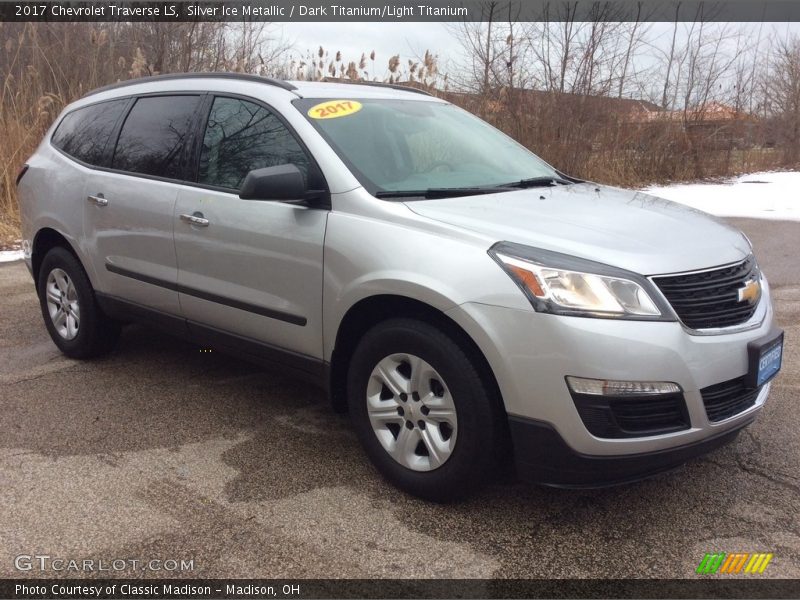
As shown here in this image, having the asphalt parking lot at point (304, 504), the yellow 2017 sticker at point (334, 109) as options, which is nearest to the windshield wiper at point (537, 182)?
the yellow 2017 sticker at point (334, 109)

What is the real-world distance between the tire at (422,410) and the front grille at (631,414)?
1.13 ft

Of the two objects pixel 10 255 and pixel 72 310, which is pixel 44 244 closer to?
pixel 72 310

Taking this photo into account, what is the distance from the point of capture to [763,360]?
9.10 feet

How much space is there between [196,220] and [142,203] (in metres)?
0.52

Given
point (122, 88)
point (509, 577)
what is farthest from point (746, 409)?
point (122, 88)

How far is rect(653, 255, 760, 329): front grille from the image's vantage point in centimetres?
258

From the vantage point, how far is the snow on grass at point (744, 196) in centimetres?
1182

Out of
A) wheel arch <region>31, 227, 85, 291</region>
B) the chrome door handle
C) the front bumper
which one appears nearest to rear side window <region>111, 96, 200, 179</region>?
the chrome door handle

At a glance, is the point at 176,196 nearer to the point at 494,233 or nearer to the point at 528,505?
the point at 494,233

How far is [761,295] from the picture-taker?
3.04 meters

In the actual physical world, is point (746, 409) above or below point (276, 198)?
below

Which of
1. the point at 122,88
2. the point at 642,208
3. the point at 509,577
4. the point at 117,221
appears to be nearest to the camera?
the point at 509,577

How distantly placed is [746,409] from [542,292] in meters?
0.96

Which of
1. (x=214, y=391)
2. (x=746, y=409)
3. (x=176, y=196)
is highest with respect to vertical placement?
(x=176, y=196)
